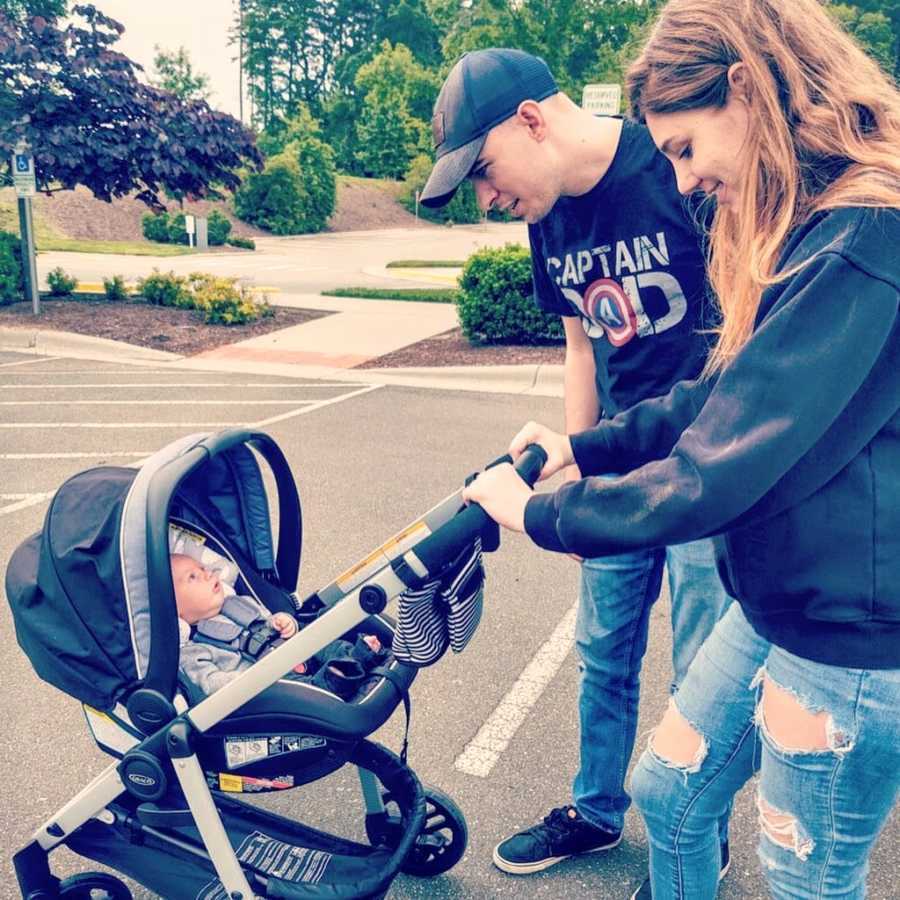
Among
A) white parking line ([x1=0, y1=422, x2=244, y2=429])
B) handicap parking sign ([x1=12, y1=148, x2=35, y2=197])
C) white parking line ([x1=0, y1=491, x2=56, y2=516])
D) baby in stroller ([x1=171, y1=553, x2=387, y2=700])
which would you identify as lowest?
white parking line ([x1=0, y1=422, x2=244, y2=429])

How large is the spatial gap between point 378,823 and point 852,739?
1.48 m

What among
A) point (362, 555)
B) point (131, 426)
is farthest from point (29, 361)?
point (362, 555)

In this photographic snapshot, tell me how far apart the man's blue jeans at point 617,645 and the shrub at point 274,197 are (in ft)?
113

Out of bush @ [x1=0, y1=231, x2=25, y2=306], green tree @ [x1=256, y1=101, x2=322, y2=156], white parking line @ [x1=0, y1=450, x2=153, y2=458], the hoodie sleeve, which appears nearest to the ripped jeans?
the hoodie sleeve

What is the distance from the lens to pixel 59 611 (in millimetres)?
2139

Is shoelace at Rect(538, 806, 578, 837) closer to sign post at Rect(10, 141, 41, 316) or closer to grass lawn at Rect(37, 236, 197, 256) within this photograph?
sign post at Rect(10, 141, 41, 316)

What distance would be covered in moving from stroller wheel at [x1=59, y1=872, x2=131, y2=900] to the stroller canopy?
0.53m

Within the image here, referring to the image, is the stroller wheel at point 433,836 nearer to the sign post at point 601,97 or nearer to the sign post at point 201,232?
the sign post at point 601,97

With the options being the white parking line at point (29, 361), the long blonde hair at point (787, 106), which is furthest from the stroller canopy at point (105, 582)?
the white parking line at point (29, 361)

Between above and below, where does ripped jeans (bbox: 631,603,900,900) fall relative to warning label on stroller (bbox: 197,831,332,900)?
above

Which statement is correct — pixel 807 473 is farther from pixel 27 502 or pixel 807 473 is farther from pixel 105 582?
pixel 27 502

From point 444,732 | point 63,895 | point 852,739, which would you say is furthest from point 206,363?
point 852,739

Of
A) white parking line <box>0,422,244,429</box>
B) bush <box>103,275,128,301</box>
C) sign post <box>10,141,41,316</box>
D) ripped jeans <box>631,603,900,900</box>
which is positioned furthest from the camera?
bush <box>103,275,128,301</box>

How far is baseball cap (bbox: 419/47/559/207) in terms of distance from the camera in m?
2.05
